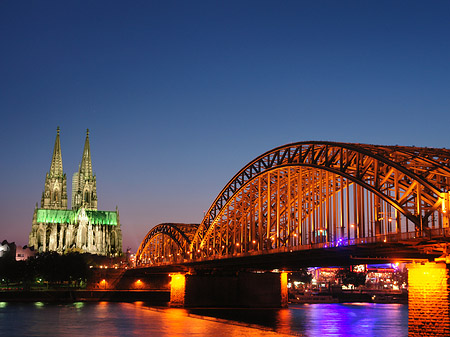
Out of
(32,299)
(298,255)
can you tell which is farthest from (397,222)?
(32,299)

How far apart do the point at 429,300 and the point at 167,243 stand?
118677mm

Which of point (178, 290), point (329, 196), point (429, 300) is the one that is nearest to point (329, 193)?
point (329, 196)

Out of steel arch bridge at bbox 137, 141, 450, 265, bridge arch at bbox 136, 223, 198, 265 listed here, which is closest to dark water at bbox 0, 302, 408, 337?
steel arch bridge at bbox 137, 141, 450, 265

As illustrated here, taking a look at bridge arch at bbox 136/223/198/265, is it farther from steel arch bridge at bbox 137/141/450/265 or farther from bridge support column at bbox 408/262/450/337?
bridge support column at bbox 408/262/450/337

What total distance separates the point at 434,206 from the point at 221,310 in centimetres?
6344

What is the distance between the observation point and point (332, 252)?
6391 cm

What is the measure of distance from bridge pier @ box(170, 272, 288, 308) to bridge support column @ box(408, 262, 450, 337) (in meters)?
64.7

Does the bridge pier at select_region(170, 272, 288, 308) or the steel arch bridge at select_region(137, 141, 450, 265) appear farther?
the bridge pier at select_region(170, 272, 288, 308)

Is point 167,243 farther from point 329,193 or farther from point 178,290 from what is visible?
point 329,193

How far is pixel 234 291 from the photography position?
116312 millimetres

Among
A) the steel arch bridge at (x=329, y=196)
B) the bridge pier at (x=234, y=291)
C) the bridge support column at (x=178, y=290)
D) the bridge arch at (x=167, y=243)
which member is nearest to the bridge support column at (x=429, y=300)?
the steel arch bridge at (x=329, y=196)

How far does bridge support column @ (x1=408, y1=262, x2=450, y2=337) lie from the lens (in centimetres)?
4803

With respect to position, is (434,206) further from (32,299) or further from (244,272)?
(32,299)

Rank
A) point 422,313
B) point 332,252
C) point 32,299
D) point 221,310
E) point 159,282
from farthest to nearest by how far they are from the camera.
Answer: point 159,282 < point 32,299 < point 221,310 < point 332,252 < point 422,313
